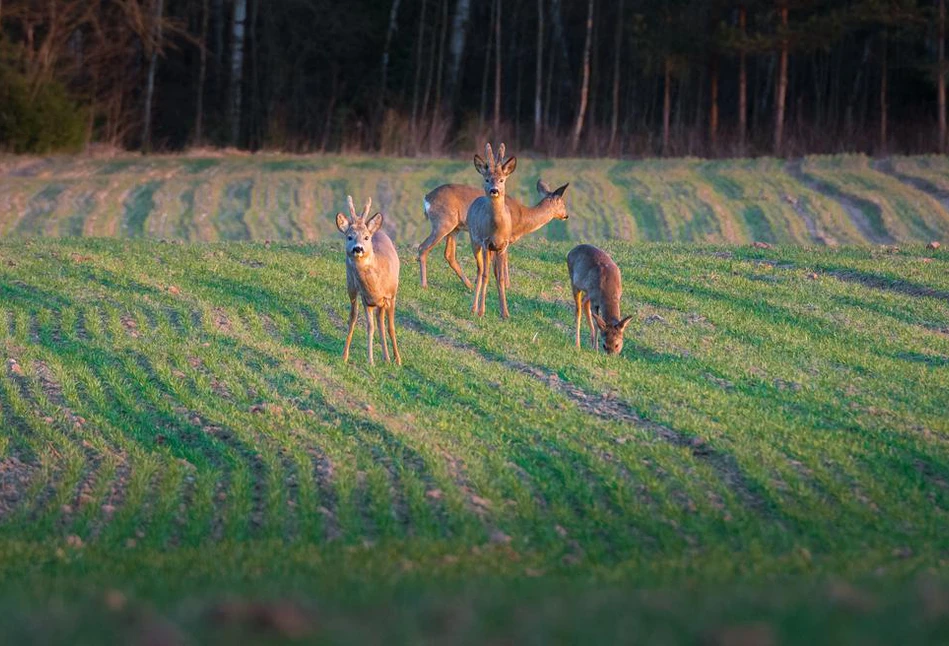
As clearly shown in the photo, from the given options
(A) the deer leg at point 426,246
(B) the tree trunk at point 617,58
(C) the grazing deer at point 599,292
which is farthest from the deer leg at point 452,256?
(B) the tree trunk at point 617,58

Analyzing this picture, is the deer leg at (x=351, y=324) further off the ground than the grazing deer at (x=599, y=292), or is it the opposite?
the grazing deer at (x=599, y=292)

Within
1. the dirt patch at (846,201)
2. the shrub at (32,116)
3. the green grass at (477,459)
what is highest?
the shrub at (32,116)

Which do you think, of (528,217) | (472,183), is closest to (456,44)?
(472,183)

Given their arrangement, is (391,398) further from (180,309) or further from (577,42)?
(577,42)

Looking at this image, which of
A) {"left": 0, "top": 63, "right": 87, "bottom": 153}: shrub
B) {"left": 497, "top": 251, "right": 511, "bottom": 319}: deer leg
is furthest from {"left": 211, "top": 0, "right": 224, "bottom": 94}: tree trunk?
{"left": 497, "top": 251, "right": 511, "bottom": 319}: deer leg

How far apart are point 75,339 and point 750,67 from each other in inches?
2045

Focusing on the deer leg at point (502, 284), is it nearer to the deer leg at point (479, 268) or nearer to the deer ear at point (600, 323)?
the deer leg at point (479, 268)

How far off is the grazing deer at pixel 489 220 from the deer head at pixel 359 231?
264 cm

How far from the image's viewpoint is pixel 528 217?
49.9 feet

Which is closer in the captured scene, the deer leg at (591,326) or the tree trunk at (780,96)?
the deer leg at (591,326)

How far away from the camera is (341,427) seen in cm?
1028

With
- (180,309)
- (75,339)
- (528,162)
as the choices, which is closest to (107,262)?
(180,309)

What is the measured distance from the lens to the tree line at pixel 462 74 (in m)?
41.2

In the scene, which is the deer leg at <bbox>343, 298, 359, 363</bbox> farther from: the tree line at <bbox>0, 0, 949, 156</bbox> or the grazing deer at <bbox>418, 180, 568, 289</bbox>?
the tree line at <bbox>0, 0, 949, 156</bbox>
